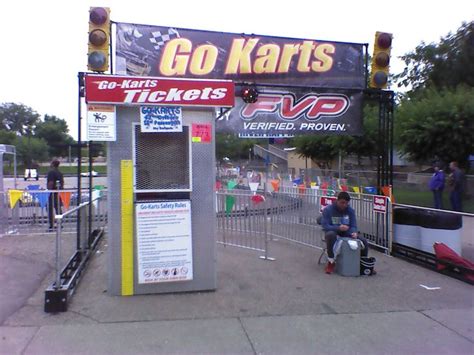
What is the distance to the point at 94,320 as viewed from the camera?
16.1 ft

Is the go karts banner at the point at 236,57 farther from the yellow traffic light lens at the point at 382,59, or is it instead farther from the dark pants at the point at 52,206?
the dark pants at the point at 52,206

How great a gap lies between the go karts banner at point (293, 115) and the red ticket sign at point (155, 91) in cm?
288

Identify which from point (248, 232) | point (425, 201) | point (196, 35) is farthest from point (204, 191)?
point (425, 201)

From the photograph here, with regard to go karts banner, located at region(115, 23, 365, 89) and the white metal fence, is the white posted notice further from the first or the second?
go karts banner, located at region(115, 23, 365, 89)

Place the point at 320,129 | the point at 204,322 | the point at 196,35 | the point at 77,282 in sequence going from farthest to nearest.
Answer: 1. the point at 320,129
2. the point at 196,35
3. the point at 77,282
4. the point at 204,322

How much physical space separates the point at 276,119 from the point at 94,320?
5.47 metres

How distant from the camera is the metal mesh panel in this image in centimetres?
596

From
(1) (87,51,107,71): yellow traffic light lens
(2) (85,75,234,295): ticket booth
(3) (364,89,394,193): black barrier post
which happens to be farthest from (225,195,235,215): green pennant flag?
(1) (87,51,107,71): yellow traffic light lens

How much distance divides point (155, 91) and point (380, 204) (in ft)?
16.2

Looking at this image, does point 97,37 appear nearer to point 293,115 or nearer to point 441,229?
point 293,115

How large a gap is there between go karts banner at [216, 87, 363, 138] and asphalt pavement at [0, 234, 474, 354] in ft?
9.58

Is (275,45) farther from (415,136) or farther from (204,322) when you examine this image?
(415,136)

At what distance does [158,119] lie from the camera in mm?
5785

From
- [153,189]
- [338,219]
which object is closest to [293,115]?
[338,219]
